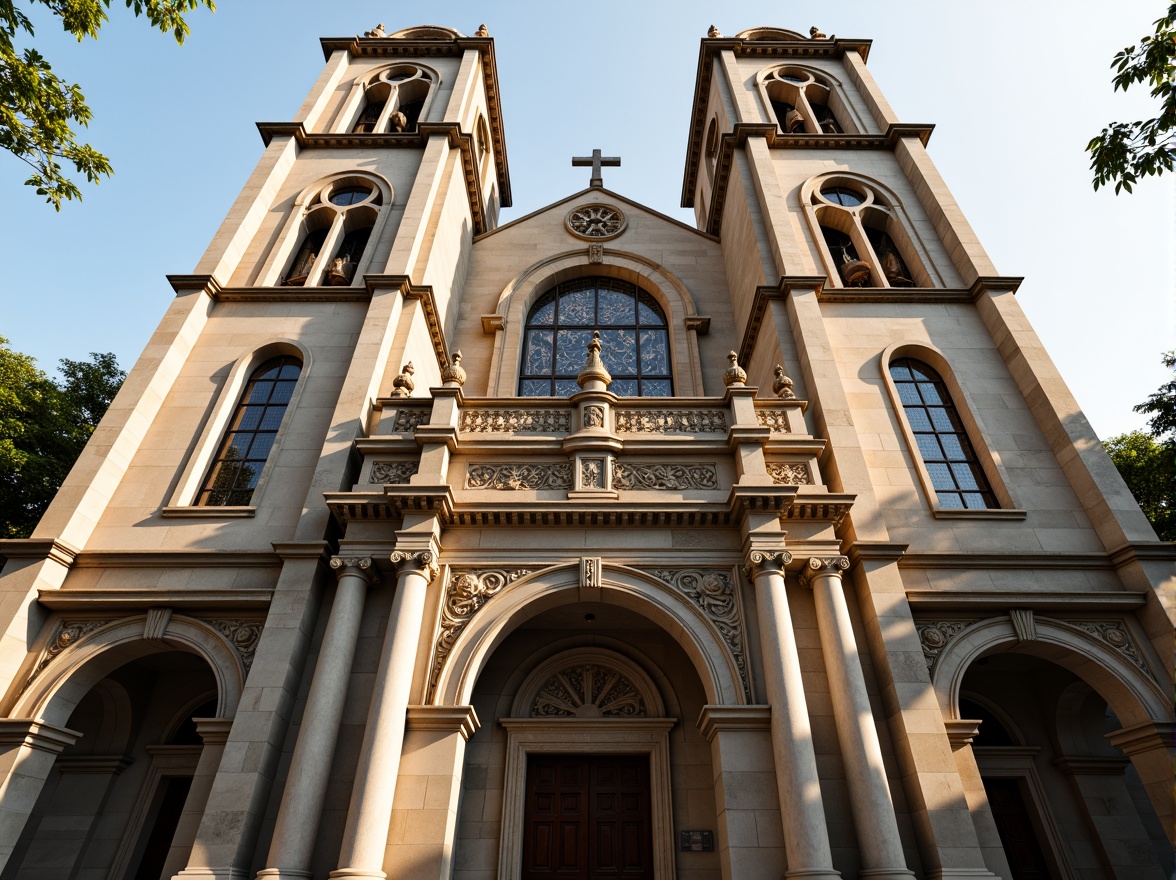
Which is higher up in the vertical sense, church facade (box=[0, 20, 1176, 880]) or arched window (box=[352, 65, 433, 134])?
arched window (box=[352, 65, 433, 134])

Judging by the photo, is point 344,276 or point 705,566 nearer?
point 705,566

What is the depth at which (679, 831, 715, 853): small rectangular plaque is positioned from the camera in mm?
Result: 10117

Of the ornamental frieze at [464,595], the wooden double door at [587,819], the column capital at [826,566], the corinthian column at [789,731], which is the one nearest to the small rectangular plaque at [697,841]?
the wooden double door at [587,819]

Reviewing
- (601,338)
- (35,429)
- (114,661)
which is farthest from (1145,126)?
(35,429)

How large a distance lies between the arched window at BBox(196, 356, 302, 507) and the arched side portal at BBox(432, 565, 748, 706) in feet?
18.3

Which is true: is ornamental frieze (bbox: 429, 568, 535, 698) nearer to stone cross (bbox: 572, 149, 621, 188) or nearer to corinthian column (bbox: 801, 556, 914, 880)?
corinthian column (bbox: 801, 556, 914, 880)

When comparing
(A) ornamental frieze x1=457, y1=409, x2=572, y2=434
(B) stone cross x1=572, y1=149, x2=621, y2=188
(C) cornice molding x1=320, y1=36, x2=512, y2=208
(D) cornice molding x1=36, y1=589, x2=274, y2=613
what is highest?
(C) cornice molding x1=320, y1=36, x2=512, y2=208

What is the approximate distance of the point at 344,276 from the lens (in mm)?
16531

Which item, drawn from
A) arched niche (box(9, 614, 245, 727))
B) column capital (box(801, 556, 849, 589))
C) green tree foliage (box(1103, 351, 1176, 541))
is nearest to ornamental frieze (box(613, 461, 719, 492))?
A: column capital (box(801, 556, 849, 589))

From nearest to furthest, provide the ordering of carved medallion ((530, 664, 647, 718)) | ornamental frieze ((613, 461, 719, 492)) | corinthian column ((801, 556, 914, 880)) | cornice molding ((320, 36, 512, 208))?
corinthian column ((801, 556, 914, 880)) → ornamental frieze ((613, 461, 719, 492)) → carved medallion ((530, 664, 647, 718)) → cornice molding ((320, 36, 512, 208))

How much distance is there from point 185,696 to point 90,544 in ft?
11.0

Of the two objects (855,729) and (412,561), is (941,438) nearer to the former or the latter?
(855,729)

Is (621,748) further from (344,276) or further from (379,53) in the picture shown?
(379,53)

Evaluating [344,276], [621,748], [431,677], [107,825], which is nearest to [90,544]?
[107,825]
